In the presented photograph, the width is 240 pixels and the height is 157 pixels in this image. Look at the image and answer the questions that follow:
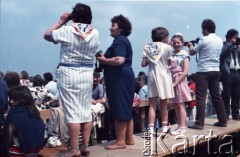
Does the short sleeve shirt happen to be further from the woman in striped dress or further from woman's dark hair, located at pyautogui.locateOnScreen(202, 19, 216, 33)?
woman's dark hair, located at pyautogui.locateOnScreen(202, 19, 216, 33)

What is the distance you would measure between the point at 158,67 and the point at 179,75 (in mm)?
602

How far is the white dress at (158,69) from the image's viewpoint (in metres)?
4.99

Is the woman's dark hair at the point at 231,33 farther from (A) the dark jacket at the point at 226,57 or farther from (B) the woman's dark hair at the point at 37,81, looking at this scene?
(B) the woman's dark hair at the point at 37,81

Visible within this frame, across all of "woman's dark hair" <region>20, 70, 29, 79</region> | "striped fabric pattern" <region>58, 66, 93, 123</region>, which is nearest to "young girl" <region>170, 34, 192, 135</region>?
"striped fabric pattern" <region>58, 66, 93, 123</region>

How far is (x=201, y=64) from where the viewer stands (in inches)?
235

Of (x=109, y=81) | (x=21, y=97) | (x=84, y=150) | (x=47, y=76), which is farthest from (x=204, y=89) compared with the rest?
(x=47, y=76)

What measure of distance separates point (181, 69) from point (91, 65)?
6.14 ft

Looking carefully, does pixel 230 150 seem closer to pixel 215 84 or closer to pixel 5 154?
pixel 215 84

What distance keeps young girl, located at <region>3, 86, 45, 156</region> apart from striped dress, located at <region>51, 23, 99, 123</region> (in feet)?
1.31

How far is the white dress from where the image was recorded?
499 centimetres

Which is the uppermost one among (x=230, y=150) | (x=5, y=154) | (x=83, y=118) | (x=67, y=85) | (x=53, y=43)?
(x=53, y=43)

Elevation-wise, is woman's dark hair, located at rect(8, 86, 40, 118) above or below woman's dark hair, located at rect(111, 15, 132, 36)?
below

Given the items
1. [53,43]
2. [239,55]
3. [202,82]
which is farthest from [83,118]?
[239,55]

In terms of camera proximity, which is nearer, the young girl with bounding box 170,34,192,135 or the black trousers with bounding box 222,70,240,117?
A: the young girl with bounding box 170,34,192,135
